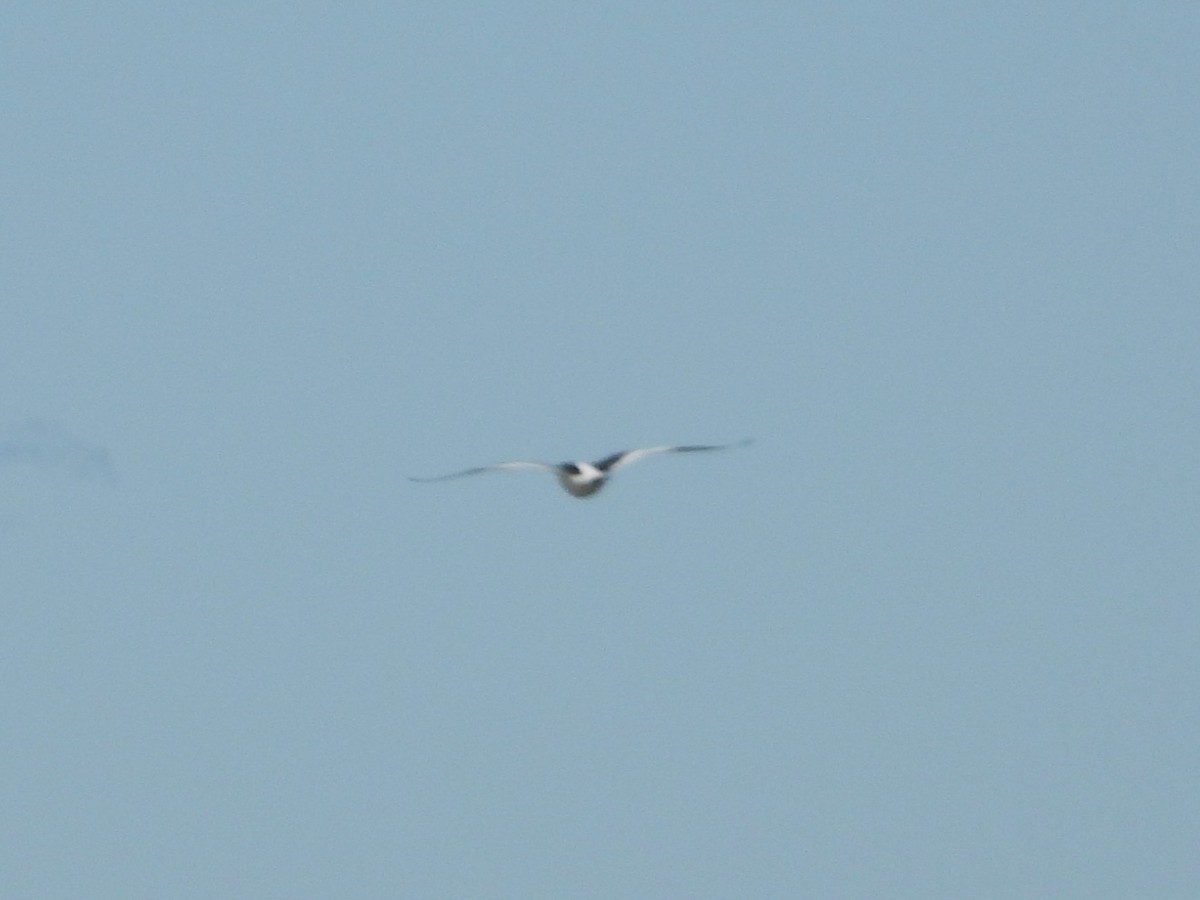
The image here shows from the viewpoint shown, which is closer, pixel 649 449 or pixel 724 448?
pixel 724 448

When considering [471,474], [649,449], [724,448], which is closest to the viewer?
[724,448]

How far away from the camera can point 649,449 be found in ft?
77.4

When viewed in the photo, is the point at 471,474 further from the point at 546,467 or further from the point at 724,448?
the point at 724,448

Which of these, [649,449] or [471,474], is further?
[649,449]

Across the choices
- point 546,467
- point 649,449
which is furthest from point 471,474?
point 649,449

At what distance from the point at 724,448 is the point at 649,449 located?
342 cm

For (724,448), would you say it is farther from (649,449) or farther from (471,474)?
(471,474)

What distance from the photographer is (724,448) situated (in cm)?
2052

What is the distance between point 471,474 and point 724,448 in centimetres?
600

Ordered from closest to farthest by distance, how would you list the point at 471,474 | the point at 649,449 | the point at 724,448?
the point at 724,448 → the point at 471,474 → the point at 649,449

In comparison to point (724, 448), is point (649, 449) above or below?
above

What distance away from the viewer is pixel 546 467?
20547 millimetres

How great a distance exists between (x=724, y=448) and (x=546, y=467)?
155 inches

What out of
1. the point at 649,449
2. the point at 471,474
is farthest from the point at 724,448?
the point at 471,474
